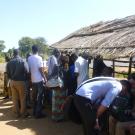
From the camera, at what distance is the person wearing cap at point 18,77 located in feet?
33.9

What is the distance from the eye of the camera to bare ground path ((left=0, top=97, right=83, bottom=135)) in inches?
350

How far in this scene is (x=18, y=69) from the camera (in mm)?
10320

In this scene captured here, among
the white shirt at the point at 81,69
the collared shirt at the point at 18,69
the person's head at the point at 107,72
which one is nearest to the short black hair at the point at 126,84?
the white shirt at the point at 81,69

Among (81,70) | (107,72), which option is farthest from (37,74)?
(107,72)

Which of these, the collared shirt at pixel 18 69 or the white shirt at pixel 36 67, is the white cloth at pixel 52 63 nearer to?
the white shirt at pixel 36 67

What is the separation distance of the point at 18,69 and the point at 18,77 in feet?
0.79

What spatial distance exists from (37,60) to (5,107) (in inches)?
120

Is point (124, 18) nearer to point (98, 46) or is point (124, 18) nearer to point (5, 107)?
point (98, 46)

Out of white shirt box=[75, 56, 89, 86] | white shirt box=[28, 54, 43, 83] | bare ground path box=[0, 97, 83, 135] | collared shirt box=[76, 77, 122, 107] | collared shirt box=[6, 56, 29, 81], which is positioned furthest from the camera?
collared shirt box=[6, 56, 29, 81]

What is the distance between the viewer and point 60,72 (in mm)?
9922

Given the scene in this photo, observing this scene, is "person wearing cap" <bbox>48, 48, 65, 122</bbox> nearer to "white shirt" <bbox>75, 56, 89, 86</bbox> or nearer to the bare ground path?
the bare ground path

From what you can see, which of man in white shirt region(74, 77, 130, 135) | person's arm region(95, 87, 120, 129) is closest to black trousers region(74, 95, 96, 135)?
man in white shirt region(74, 77, 130, 135)

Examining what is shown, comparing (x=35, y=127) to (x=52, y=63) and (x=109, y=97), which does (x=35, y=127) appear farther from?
(x=109, y=97)

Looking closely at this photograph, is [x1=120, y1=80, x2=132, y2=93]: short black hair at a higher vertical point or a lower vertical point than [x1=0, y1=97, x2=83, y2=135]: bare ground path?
higher
